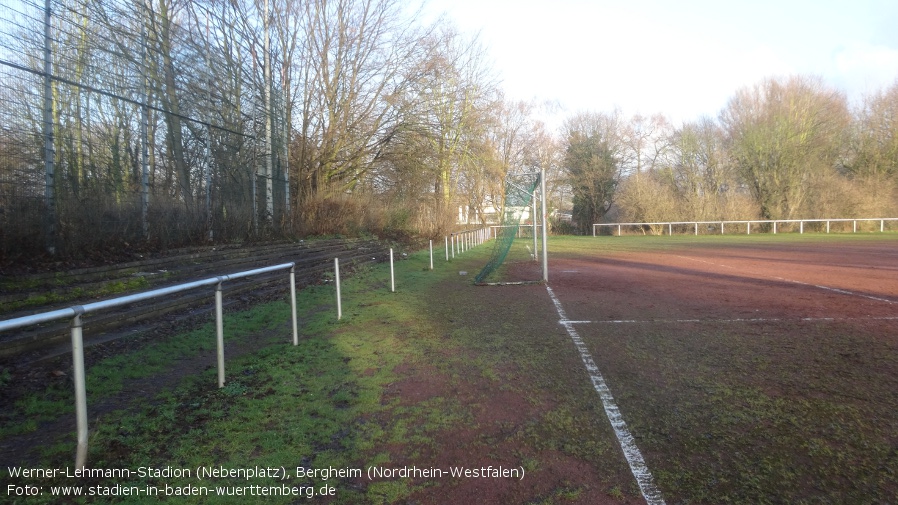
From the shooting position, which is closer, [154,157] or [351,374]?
[351,374]

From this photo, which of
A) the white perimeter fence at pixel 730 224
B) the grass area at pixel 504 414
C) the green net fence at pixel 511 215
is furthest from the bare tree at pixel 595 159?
the grass area at pixel 504 414

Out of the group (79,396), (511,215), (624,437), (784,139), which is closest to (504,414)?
(624,437)

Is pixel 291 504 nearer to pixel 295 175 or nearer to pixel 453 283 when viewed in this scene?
pixel 453 283

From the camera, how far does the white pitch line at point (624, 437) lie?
296cm

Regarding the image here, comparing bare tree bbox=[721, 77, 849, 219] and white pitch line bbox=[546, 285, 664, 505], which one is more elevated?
bare tree bbox=[721, 77, 849, 219]

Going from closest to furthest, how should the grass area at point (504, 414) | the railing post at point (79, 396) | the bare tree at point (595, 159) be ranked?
the grass area at point (504, 414), the railing post at point (79, 396), the bare tree at point (595, 159)

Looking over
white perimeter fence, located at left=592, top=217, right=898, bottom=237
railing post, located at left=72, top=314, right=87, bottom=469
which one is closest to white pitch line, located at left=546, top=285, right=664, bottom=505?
railing post, located at left=72, top=314, right=87, bottom=469

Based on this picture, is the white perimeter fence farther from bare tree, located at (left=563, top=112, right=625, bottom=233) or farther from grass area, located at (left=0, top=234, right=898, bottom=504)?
grass area, located at (left=0, top=234, right=898, bottom=504)

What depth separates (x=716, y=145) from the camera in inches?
1657

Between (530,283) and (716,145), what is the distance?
120 feet

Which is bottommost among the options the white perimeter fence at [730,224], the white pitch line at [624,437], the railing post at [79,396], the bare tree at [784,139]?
the white pitch line at [624,437]

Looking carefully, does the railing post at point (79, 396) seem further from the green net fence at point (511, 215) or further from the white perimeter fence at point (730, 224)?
the white perimeter fence at point (730, 224)

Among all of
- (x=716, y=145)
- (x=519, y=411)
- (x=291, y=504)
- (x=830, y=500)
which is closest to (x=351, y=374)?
(x=519, y=411)

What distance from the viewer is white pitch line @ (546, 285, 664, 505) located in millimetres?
2955
